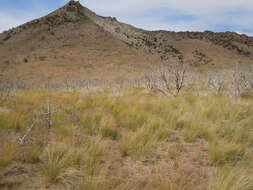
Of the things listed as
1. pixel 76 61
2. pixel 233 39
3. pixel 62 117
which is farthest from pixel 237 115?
pixel 233 39

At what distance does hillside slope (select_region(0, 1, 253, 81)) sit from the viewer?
24.3m

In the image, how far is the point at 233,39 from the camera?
150ft

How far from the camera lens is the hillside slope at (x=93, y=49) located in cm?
2430

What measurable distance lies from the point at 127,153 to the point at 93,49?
29.2 meters

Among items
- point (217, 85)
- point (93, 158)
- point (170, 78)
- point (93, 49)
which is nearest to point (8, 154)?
point (93, 158)

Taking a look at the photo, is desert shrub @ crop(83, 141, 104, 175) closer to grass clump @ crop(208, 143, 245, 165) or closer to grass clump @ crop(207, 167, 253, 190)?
grass clump @ crop(207, 167, 253, 190)

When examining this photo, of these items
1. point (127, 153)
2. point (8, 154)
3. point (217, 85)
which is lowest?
point (127, 153)

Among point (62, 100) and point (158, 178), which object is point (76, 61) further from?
point (158, 178)

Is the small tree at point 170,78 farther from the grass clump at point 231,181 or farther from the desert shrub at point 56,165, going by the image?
the desert shrub at point 56,165

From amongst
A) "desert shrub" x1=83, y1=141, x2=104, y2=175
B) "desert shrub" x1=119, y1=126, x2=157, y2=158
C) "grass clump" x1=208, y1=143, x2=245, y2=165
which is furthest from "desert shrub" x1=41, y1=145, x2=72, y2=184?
"grass clump" x1=208, y1=143, x2=245, y2=165

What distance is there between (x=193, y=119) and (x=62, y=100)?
12.9 feet

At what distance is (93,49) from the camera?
30.3 metres

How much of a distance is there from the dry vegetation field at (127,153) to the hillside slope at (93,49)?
18486 millimetres

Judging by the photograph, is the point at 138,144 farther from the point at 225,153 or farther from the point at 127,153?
the point at 225,153
